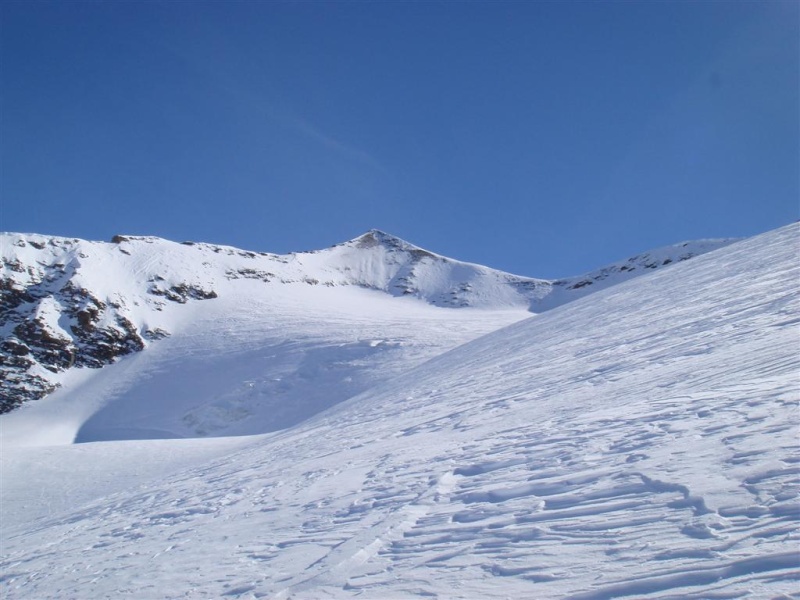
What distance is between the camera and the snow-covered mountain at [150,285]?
168 ft

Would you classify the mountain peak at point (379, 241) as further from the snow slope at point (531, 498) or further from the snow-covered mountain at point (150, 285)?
the snow slope at point (531, 498)

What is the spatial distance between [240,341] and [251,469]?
3959 centimetres

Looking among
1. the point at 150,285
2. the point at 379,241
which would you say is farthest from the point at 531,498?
the point at 379,241

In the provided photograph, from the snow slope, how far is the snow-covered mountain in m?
44.0

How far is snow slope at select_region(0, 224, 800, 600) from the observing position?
3.28m

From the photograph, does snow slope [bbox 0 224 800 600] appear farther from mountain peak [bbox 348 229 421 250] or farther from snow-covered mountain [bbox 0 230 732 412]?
mountain peak [bbox 348 229 421 250]

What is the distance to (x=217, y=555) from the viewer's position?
559cm

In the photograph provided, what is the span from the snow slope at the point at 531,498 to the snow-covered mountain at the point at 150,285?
44.0 metres

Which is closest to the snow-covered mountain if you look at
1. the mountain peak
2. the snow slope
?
the mountain peak

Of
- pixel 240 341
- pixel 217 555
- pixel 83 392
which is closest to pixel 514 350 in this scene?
pixel 217 555

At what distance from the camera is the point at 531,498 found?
455 centimetres

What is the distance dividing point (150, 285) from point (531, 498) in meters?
63.3

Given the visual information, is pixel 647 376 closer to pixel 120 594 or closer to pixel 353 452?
pixel 353 452

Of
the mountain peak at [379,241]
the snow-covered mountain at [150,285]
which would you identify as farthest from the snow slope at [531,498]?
the mountain peak at [379,241]
